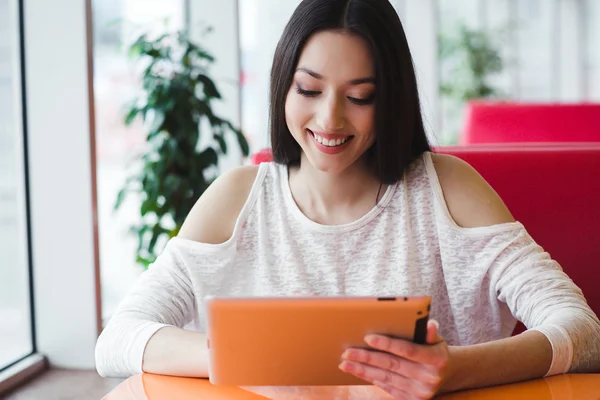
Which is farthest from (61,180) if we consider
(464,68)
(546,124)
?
(464,68)

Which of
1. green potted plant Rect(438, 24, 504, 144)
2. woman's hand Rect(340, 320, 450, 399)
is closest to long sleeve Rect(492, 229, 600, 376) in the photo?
woman's hand Rect(340, 320, 450, 399)

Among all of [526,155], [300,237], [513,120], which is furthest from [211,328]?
[513,120]

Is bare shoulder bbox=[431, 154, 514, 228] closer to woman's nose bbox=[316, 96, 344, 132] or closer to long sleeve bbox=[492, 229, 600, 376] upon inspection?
long sleeve bbox=[492, 229, 600, 376]

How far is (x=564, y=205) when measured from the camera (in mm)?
1623

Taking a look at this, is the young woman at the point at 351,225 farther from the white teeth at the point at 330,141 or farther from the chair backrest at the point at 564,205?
the chair backrest at the point at 564,205

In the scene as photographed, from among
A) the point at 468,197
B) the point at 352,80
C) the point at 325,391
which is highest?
the point at 352,80

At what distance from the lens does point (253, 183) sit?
4.70 feet

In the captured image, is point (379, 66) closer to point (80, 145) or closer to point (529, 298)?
point (529, 298)

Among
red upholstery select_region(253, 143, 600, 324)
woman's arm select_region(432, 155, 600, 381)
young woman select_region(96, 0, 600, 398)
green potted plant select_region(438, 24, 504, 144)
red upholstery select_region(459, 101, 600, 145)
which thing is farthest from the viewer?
green potted plant select_region(438, 24, 504, 144)

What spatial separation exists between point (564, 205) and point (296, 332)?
1.01 metres

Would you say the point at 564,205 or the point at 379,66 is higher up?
the point at 379,66

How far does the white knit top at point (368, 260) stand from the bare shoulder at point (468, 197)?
19 millimetres

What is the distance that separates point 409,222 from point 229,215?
1.15 feet

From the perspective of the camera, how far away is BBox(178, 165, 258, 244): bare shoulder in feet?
4.44
